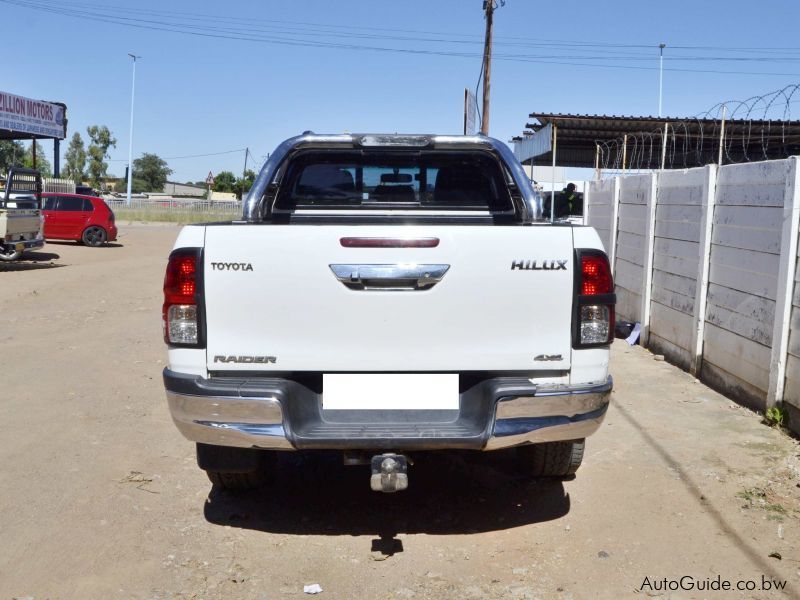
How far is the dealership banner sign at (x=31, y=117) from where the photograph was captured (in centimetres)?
2448

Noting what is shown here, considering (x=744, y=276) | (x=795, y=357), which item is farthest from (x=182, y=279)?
(x=744, y=276)

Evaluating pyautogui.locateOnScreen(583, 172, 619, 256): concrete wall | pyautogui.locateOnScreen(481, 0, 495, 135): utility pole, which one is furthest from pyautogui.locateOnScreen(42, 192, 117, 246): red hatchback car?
pyautogui.locateOnScreen(583, 172, 619, 256): concrete wall

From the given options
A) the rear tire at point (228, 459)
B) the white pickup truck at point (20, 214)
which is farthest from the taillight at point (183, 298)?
the white pickup truck at point (20, 214)

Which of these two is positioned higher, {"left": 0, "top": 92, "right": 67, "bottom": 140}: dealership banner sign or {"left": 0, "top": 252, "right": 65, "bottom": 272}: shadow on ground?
{"left": 0, "top": 92, "right": 67, "bottom": 140}: dealership banner sign

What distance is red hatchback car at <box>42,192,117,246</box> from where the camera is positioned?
23969mm

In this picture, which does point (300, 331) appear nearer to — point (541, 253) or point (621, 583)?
point (541, 253)

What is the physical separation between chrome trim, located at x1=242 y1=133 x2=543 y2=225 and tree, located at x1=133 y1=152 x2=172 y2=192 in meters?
109

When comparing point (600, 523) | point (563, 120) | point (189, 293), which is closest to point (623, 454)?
point (600, 523)

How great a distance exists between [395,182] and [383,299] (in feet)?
6.84

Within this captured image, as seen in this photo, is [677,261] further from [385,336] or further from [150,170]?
[150,170]

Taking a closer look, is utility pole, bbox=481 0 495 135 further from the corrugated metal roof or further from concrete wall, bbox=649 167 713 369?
concrete wall, bbox=649 167 713 369

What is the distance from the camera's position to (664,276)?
8.04 meters

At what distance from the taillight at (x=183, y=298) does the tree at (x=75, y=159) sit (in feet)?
275

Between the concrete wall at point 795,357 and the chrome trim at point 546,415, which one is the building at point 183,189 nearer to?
the concrete wall at point 795,357
